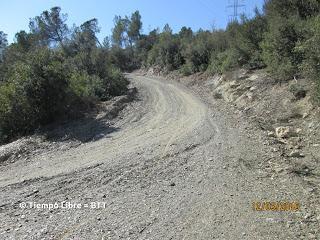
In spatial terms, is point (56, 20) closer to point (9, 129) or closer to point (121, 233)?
point (9, 129)

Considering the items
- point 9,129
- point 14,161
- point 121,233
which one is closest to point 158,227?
point 121,233

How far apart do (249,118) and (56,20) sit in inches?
2719

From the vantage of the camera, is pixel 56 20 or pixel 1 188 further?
pixel 56 20

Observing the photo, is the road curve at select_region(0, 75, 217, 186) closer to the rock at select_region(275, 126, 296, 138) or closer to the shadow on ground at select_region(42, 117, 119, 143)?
the shadow on ground at select_region(42, 117, 119, 143)

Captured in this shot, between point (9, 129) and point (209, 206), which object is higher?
point (9, 129)

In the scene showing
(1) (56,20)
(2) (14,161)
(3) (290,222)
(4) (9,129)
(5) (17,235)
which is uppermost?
(1) (56,20)

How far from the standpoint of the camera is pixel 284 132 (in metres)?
12.8

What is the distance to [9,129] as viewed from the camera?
19.1 metres

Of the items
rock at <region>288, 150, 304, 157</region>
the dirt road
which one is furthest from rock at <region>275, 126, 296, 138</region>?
rock at <region>288, 150, 304, 157</region>

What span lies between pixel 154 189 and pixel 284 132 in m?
5.53
